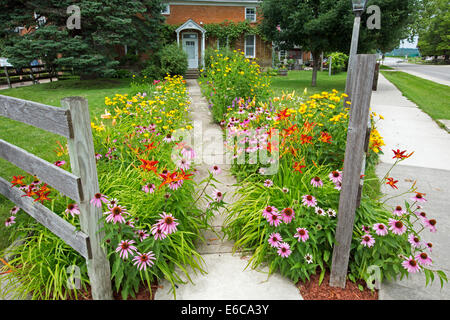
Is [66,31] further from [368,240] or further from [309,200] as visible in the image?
[368,240]

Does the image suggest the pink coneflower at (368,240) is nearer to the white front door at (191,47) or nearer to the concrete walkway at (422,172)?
the concrete walkway at (422,172)

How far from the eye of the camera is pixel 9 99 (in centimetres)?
210

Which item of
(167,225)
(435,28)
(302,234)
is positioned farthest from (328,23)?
(435,28)

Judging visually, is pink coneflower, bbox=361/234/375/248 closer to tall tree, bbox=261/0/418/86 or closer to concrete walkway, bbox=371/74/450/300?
concrete walkway, bbox=371/74/450/300

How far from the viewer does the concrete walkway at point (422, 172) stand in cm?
210

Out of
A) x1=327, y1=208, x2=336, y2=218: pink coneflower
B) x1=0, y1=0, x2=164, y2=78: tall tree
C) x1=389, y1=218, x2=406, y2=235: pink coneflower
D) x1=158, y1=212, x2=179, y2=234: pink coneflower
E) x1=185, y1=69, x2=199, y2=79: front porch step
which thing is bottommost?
x1=327, y1=208, x2=336, y2=218: pink coneflower

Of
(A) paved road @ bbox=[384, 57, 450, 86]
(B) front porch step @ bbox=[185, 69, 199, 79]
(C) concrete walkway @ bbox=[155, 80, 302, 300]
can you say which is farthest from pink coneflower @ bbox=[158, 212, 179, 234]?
(A) paved road @ bbox=[384, 57, 450, 86]

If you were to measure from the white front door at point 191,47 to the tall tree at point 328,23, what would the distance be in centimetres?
827

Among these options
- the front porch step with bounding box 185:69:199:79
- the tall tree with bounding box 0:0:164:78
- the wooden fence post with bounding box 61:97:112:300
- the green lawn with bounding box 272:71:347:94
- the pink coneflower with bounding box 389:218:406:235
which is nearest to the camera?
the wooden fence post with bounding box 61:97:112:300

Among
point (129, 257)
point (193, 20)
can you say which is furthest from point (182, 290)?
point (193, 20)

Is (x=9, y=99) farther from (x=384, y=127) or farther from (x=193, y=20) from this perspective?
(x=193, y=20)

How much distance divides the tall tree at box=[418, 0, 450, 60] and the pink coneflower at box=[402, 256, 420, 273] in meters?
58.8

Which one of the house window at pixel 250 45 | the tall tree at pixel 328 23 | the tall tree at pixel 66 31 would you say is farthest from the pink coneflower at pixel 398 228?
the house window at pixel 250 45

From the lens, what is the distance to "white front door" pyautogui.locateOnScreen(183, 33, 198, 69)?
68.5ft
